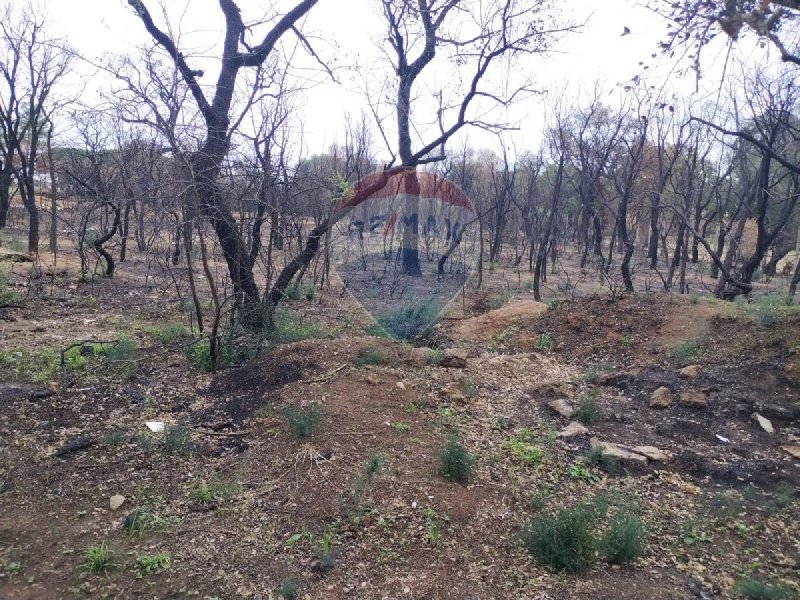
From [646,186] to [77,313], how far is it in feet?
58.3

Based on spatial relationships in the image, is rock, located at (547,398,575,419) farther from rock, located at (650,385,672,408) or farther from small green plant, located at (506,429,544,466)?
rock, located at (650,385,672,408)

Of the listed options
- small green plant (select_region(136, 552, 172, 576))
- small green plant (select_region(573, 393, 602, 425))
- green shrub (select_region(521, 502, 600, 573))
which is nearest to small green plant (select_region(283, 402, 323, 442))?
small green plant (select_region(136, 552, 172, 576))

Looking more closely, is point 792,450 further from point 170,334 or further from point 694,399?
point 170,334

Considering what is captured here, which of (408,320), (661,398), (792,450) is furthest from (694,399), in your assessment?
(408,320)

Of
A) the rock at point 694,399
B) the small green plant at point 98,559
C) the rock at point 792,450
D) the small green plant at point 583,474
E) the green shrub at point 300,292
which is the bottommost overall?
the small green plant at point 98,559

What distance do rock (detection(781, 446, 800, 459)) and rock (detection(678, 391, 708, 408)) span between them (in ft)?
2.41

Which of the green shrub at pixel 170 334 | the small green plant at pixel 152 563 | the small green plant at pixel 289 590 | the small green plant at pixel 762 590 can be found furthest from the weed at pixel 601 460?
the green shrub at pixel 170 334

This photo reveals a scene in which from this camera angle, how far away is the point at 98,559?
8.95 feet

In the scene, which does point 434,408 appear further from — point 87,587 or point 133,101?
point 133,101

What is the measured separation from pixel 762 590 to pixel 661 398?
256 centimetres

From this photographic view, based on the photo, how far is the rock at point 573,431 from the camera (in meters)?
4.36

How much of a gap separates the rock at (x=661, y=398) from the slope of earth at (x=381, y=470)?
2.4 inches

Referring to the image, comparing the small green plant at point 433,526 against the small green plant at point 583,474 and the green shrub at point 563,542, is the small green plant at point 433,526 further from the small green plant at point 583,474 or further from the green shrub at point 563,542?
the small green plant at point 583,474

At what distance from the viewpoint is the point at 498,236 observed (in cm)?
1636
